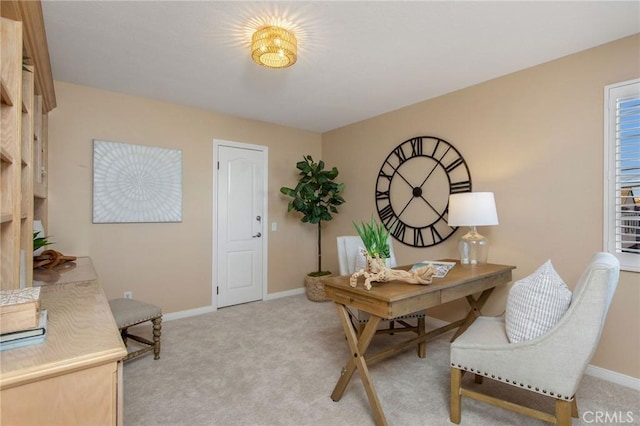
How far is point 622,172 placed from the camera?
2.28 m

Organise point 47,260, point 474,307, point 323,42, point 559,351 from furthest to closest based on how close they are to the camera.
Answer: point 474,307, point 47,260, point 323,42, point 559,351

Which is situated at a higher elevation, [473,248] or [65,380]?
[473,248]

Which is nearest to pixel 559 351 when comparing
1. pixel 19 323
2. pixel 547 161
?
pixel 547 161

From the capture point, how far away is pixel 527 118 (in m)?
2.77

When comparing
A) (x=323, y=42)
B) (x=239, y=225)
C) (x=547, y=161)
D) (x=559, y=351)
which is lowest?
(x=559, y=351)

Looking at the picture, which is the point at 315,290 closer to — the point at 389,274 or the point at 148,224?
the point at 148,224

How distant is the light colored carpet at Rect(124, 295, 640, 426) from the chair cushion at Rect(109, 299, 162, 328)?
379 millimetres

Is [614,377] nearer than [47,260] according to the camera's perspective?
Yes

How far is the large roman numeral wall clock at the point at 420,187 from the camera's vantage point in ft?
10.9

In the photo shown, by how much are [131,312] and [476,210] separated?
2.83 metres

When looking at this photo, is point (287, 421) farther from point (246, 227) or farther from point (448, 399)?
point (246, 227)

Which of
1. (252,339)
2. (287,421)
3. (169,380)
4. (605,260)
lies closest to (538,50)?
(605,260)

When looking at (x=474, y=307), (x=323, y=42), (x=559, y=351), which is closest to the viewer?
(x=559, y=351)

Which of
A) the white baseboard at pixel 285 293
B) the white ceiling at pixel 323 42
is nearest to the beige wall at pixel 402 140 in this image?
the white baseboard at pixel 285 293
